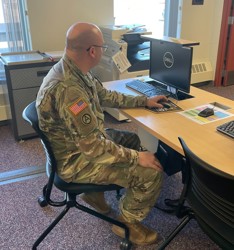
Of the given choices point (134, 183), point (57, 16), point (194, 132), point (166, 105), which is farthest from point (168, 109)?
point (57, 16)

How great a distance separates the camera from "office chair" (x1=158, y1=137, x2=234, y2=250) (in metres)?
1.17

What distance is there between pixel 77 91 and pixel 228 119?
868mm

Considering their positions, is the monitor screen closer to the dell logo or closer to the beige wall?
the dell logo

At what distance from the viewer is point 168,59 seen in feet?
6.89

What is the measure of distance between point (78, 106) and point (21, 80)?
1616 mm

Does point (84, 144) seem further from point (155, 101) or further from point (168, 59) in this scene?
point (168, 59)

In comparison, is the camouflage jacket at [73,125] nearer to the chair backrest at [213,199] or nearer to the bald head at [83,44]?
the bald head at [83,44]

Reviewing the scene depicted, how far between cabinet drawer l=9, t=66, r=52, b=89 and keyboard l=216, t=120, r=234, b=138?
6.06 ft

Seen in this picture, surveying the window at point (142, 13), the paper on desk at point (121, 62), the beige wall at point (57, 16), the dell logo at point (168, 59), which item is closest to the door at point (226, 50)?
the window at point (142, 13)

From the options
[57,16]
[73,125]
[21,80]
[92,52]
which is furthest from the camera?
[57,16]

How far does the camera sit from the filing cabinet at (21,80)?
9.29 ft

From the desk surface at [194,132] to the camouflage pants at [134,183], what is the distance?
0.22 m

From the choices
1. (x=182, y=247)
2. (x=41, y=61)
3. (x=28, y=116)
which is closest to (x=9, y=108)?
(x=41, y=61)

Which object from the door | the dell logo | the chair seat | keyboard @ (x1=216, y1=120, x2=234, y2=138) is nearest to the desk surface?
keyboard @ (x1=216, y1=120, x2=234, y2=138)
